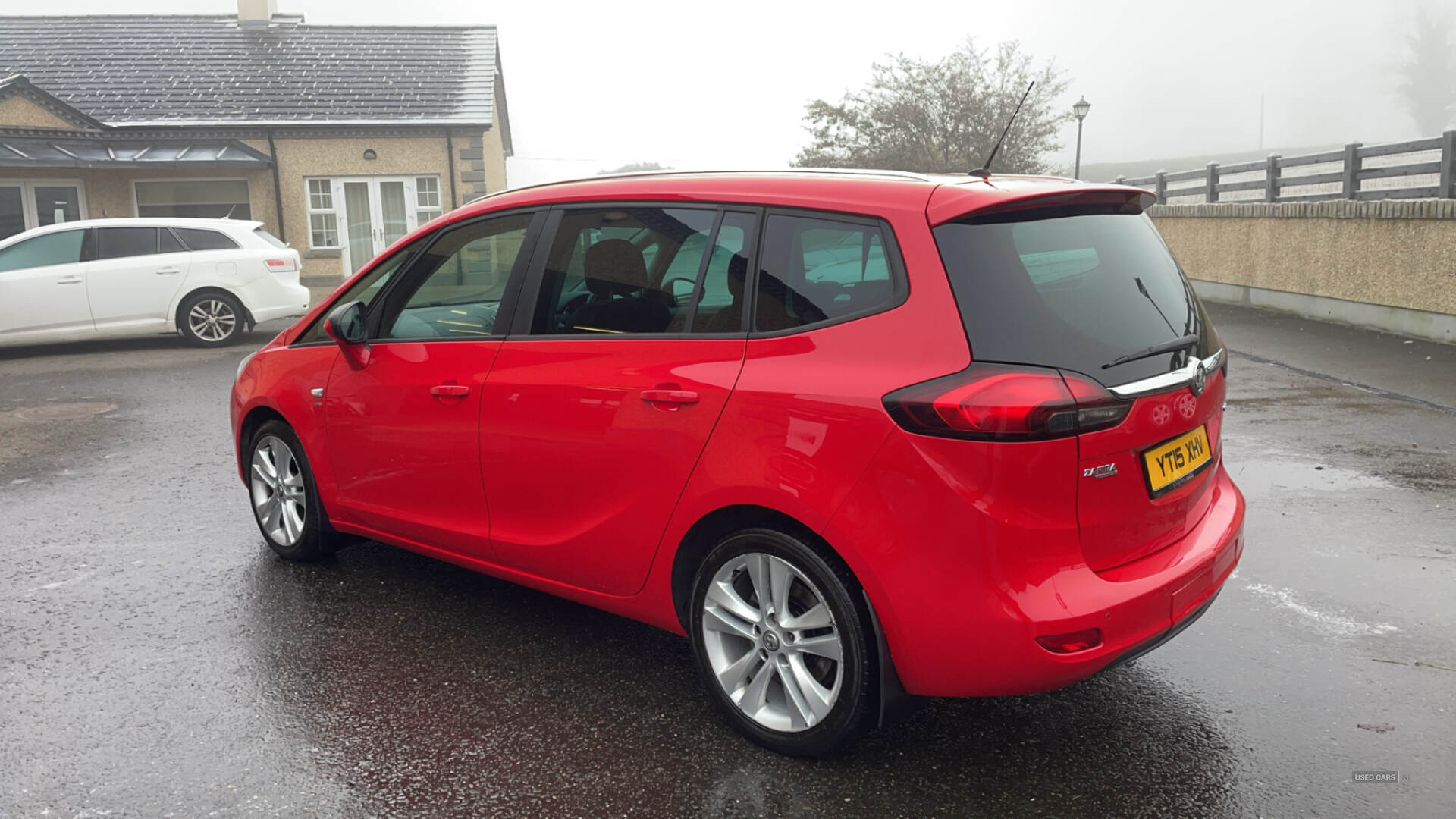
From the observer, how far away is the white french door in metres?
25.4

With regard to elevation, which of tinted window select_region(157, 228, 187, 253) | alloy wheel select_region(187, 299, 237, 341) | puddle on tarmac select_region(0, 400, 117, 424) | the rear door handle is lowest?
puddle on tarmac select_region(0, 400, 117, 424)

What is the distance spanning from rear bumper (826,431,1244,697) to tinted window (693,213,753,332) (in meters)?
0.71

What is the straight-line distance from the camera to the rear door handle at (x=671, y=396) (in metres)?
3.19

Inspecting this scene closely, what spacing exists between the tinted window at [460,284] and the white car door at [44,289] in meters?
11.0

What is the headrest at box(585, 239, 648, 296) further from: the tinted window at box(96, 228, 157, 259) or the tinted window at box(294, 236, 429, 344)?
the tinted window at box(96, 228, 157, 259)

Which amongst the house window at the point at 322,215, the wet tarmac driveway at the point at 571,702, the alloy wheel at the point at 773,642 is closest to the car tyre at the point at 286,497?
the wet tarmac driveway at the point at 571,702

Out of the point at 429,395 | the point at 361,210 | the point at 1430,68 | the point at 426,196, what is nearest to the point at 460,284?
the point at 429,395

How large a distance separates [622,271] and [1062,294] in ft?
4.57

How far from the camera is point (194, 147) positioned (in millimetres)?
24609

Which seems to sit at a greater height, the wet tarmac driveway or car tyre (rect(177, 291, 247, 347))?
car tyre (rect(177, 291, 247, 347))

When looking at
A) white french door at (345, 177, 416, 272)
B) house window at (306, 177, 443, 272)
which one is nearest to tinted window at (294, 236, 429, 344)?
house window at (306, 177, 443, 272)

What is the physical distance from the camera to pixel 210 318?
13867mm

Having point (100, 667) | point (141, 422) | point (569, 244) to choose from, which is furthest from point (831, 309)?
point (141, 422)

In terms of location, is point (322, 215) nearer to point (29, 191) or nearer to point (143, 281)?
point (29, 191)
